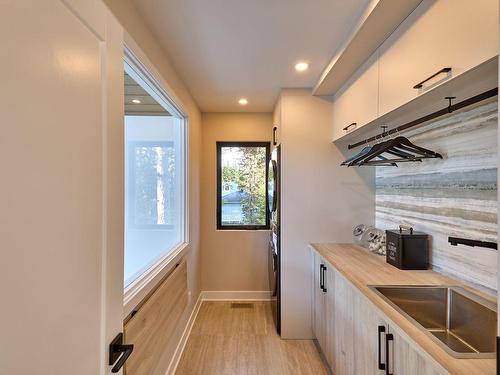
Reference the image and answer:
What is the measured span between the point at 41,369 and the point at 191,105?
2.77 meters

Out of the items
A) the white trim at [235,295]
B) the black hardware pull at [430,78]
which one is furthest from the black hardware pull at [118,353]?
the white trim at [235,295]

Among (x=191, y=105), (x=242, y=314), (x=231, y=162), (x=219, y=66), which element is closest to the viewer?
(x=219, y=66)

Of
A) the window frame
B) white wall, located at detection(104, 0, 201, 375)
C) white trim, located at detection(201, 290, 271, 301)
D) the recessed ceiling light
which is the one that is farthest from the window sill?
the recessed ceiling light

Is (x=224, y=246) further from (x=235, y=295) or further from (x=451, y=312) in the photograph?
(x=451, y=312)

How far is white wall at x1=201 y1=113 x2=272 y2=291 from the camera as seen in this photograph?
3729 mm

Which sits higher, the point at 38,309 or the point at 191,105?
the point at 191,105

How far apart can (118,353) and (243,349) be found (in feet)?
6.36

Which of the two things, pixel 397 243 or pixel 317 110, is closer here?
pixel 397 243

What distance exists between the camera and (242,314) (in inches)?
130

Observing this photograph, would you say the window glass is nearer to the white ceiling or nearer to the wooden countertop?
the white ceiling

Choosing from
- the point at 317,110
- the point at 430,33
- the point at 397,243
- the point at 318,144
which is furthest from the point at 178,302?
the point at 430,33

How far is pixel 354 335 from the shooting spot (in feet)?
5.37

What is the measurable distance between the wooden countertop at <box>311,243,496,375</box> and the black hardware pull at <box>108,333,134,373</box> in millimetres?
1025

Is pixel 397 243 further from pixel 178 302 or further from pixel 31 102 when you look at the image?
pixel 31 102
